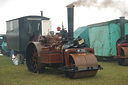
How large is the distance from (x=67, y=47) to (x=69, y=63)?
0.59 meters

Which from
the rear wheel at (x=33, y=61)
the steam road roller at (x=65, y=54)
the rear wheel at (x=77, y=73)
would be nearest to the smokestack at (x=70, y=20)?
the steam road roller at (x=65, y=54)

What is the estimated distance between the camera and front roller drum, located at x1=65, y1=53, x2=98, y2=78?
7.28 meters

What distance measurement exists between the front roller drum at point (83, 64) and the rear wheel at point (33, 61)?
1.72 meters

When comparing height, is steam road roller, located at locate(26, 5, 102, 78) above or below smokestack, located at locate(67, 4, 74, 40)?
below

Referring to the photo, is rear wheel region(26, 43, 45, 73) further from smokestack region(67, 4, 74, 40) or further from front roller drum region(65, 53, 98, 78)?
smokestack region(67, 4, 74, 40)

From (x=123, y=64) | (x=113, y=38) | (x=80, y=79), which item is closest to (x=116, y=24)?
(x=113, y=38)

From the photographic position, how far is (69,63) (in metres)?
7.80

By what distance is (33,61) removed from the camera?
969 cm

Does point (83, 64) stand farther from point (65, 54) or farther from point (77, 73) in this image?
point (65, 54)

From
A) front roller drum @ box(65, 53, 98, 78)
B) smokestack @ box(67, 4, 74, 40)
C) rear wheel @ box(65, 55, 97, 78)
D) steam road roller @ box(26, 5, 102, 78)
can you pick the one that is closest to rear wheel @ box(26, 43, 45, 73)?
steam road roller @ box(26, 5, 102, 78)

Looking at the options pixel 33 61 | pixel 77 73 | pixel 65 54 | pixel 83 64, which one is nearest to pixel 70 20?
pixel 65 54

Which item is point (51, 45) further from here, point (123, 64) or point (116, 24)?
point (116, 24)

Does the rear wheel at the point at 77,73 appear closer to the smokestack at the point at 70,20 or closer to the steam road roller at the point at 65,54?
the steam road roller at the point at 65,54

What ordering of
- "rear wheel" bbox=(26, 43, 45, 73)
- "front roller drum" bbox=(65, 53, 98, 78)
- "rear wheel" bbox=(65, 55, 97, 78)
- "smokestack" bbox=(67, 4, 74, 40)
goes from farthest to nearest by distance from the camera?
"rear wheel" bbox=(26, 43, 45, 73) < "smokestack" bbox=(67, 4, 74, 40) < "rear wheel" bbox=(65, 55, 97, 78) < "front roller drum" bbox=(65, 53, 98, 78)
